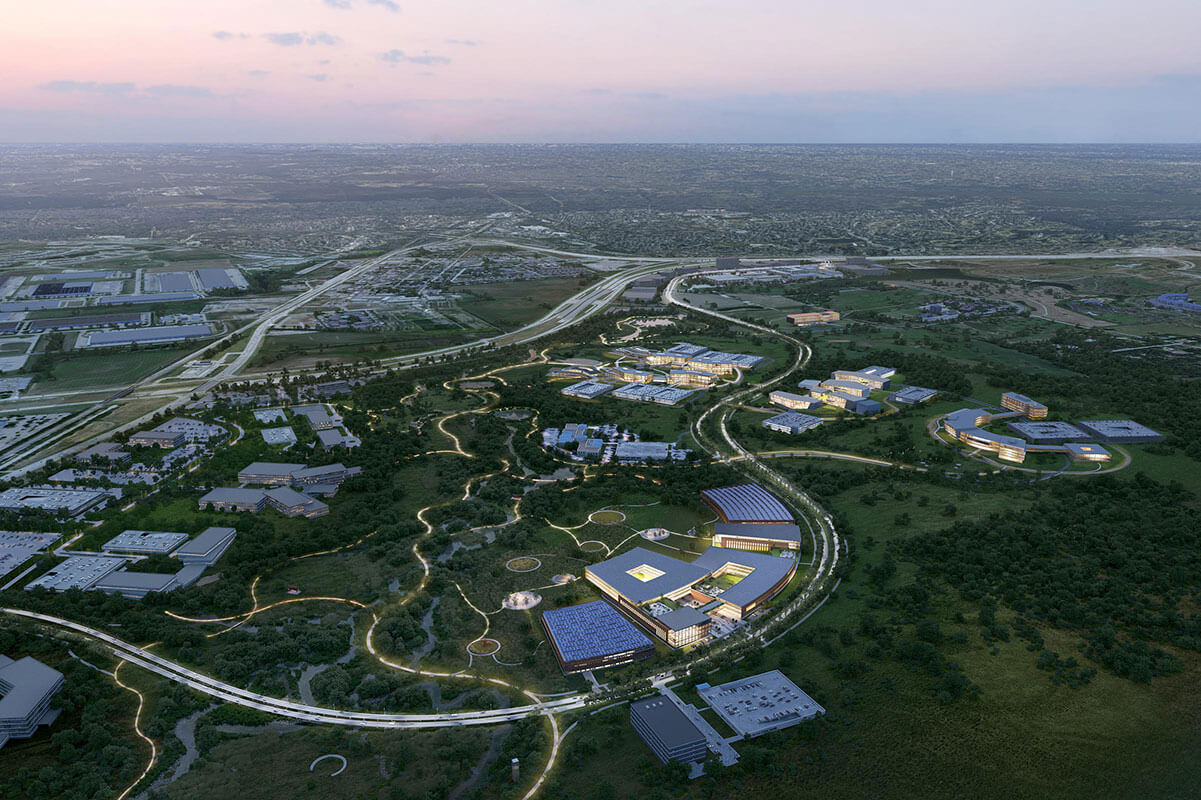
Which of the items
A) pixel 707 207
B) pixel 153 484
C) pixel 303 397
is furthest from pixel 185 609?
pixel 707 207

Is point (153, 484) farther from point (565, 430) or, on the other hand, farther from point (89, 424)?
point (565, 430)

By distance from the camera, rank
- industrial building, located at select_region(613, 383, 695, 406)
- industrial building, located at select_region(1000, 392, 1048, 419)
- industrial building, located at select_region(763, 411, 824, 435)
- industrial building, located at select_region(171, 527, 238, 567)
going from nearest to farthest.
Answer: industrial building, located at select_region(171, 527, 238, 567) < industrial building, located at select_region(763, 411, 824, 435) < industrial building, located at select_region(1000, 392, 1048, 419) < industrial building, located at select_region(613, 383, 695, 406)

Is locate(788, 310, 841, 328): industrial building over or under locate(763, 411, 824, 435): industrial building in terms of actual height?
over

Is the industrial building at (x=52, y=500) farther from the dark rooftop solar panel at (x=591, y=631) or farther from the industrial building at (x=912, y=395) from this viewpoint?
the industrial building at (x=912, y=395)

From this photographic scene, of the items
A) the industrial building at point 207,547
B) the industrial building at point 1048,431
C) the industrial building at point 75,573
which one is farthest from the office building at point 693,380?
the industrial building at point 75,573

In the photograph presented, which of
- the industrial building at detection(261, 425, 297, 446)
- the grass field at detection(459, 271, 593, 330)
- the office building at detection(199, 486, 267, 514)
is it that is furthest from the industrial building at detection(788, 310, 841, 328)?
the office building at detection(199, 486, 267, 514)

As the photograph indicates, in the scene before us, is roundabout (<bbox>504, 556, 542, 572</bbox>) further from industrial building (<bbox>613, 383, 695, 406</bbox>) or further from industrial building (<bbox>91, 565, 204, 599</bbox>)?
industrial building (<bbox>613, 383, 695, 406</bbox>)
